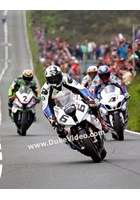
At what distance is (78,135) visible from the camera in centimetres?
1419

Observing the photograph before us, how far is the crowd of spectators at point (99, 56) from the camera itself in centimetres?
2833

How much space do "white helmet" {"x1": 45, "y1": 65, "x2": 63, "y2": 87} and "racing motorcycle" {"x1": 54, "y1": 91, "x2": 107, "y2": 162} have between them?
0.44m

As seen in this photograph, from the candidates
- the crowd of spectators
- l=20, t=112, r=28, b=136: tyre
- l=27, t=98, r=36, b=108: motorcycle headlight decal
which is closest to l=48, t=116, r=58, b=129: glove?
l=20, t=112, r=28, b=136: tyre

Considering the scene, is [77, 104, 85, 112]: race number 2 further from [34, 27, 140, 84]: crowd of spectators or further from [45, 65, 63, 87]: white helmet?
[34, 27, 140, 84]: crowd of spectators

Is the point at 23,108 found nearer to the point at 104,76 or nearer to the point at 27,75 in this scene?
the point at 27,75

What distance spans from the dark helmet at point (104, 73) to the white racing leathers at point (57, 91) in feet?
13.7

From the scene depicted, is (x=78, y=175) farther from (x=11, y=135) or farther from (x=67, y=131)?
(x=11, y=135)

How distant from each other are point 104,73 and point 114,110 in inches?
35.8

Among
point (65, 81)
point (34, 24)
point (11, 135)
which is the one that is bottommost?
point (11, 135)

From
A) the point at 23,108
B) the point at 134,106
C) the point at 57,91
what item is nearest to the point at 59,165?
the point at 57,91

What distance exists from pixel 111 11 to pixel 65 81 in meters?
69.2

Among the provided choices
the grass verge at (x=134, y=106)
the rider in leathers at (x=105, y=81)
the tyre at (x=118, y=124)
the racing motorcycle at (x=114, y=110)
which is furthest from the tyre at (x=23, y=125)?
the tyre at (x=118, y=124)
